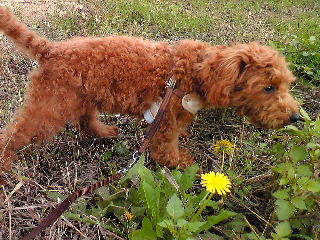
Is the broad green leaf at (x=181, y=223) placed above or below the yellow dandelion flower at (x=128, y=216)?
above

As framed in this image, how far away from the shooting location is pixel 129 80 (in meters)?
2.83

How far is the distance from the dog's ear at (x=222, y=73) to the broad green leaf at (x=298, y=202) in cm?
101

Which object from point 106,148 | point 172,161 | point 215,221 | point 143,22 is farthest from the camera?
point 143,22

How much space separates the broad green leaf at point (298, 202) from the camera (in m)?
1.90

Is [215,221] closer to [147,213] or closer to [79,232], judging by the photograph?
[147,213]

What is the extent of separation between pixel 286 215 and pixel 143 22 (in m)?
4.78

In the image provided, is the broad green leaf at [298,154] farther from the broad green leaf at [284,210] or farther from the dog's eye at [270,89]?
the dog's eye at [270,89]

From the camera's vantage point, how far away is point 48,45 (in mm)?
2773

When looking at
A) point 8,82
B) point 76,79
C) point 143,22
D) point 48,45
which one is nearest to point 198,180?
point 76,79

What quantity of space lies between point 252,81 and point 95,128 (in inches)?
60.8

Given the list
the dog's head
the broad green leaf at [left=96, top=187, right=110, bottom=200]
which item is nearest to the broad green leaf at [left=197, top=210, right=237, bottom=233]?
the broad green leaf at [left=96, top=187, right=110, bottom=200]

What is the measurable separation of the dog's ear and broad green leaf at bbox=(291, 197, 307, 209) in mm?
1008

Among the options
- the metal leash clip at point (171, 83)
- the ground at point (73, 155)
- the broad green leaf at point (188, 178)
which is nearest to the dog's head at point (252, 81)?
the metal leash clip at point (171, 83)

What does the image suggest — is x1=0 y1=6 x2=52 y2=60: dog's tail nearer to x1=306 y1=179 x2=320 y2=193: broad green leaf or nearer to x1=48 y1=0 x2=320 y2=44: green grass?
x1=306 y1=179 x2=320 y2=193: broad green leaf
